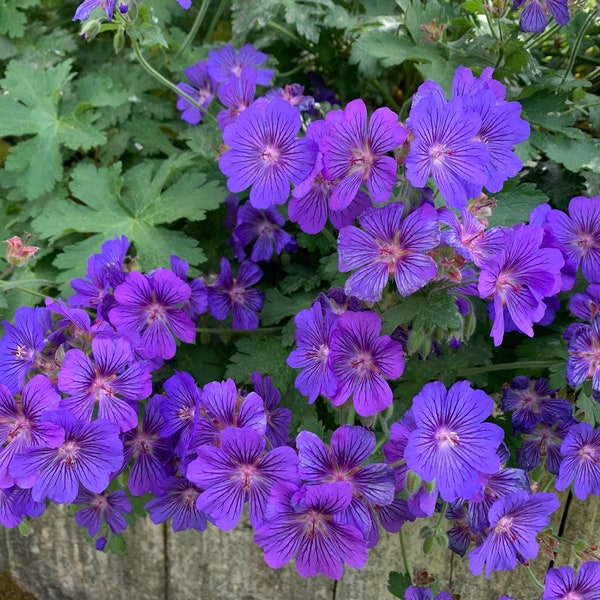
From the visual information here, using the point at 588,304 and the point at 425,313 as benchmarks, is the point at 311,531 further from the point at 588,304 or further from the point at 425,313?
the point at 588,304

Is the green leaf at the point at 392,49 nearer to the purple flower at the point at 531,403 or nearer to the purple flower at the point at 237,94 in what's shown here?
the purple flower at the point at 237,94

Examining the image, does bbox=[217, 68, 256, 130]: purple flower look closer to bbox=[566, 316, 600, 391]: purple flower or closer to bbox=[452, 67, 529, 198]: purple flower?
bbox=[452, 67, 529, 198]: purple flower

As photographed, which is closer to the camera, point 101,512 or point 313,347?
point 313,347

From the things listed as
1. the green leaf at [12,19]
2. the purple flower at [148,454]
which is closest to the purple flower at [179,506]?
the purple flower at [148,454]

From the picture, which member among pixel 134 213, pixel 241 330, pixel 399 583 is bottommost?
pixel 399 583

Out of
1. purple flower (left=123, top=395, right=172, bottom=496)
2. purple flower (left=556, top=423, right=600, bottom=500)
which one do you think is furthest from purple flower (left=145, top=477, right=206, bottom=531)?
purple flower (left=556, top=423, right=600, bottom=500)

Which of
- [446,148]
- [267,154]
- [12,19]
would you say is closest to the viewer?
[446,148]

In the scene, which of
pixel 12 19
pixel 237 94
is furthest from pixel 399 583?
pixel 12 19
